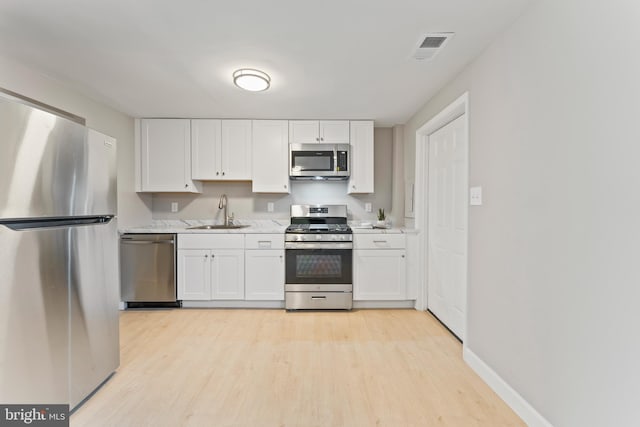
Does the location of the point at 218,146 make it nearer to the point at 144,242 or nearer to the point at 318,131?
the point at 318,131

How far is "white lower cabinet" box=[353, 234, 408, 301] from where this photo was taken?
10.7 ft

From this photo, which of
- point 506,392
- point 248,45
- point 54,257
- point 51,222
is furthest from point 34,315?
point 506,392

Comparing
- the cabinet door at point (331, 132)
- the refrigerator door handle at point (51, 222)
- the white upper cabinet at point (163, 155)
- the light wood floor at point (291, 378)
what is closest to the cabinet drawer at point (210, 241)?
the white upper cabinet at point (163, 155)

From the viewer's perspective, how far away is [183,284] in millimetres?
3246

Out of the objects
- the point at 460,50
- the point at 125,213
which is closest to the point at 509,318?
the point at 460,50

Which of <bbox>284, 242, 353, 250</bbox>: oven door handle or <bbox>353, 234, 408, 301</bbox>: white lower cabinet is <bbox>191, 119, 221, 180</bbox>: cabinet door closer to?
<bbox>284, 242, 353, 250</bbox>: oven door handle

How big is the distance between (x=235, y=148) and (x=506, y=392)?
11.1 feet

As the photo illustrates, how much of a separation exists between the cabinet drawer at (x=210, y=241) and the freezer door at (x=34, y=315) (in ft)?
5.62

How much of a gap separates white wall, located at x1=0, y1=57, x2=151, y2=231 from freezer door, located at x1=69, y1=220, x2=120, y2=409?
1478 mm

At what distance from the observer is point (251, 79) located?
2.30m

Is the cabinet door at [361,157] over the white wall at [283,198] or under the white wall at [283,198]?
over

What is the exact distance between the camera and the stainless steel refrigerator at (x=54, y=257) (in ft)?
4.10

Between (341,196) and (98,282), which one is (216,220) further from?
(98,282)

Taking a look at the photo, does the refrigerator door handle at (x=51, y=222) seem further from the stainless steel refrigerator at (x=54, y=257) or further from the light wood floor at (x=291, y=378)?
the light wood floor at (x=291, y=378)
